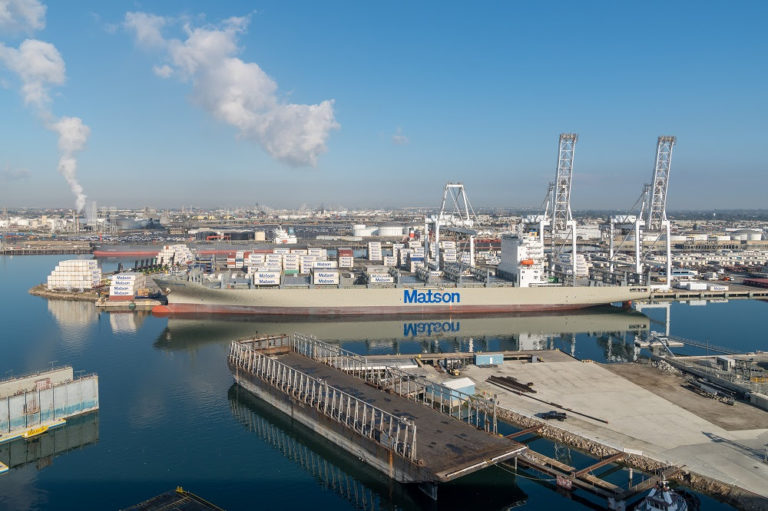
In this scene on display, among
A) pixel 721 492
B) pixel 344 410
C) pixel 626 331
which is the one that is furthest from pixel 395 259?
pixel 721 492

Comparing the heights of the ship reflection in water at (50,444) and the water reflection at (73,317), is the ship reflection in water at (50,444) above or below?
below

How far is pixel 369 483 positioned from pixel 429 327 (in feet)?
62.9

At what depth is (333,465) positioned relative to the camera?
13359 millimetres

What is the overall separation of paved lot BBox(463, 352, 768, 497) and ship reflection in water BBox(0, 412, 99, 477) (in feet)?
40.9

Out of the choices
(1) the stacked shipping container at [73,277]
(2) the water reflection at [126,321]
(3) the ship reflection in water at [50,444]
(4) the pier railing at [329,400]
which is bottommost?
(3) the ship reflection in water at [50,444]

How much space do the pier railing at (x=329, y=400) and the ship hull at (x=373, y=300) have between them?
11.6m

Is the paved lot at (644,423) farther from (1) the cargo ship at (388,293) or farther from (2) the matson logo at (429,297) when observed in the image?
(1) the cargo ship at (388,293)

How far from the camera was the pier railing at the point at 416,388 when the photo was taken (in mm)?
15383

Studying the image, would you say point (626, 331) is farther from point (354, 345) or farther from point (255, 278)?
point (255, 278)

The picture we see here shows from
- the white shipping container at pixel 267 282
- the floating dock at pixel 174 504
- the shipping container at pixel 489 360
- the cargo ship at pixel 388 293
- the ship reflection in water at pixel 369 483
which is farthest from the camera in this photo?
the white shipping container at pixel 267 282

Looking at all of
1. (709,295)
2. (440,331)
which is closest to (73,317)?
(440,331)

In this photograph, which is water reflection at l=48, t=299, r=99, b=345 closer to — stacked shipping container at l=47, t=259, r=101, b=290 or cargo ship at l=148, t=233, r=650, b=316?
stacked shipping container at l=47, t=259, r=101, b=290

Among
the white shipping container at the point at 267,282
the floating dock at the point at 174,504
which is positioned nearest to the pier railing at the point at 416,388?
the floating dock at the point at 174,504

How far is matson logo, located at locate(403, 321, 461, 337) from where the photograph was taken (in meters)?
29.8
